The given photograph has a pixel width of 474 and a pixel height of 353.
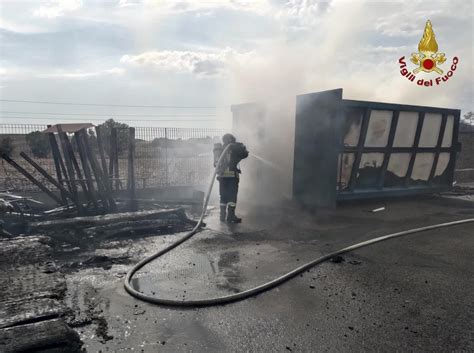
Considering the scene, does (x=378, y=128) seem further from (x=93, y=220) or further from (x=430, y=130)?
(x=93, y=220)

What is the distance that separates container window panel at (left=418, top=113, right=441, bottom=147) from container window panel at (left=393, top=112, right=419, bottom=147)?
34 centimetres

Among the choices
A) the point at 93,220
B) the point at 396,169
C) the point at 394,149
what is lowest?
the point at 93,220

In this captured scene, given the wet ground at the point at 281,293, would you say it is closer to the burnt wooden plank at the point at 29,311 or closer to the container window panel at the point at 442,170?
the burnt wooden plank at the point at 29,311

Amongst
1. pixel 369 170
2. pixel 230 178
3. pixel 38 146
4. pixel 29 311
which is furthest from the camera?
pixel 38 146

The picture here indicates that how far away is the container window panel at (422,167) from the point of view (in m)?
8.88

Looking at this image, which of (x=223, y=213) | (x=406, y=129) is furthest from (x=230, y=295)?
(x=406, y=129)

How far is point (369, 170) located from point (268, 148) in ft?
8.28

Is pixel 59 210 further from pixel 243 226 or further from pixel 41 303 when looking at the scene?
pixel 41 303

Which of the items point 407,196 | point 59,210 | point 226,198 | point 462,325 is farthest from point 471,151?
point 59,210

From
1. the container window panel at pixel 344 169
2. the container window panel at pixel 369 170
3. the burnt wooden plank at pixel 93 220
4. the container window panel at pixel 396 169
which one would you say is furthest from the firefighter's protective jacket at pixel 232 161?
the container window panel at pixel 396 169

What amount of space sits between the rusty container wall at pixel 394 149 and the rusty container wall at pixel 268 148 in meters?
1.67

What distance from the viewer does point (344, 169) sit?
25.2 ft

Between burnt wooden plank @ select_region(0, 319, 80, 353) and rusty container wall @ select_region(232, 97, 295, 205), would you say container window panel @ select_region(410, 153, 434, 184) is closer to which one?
rusty container wall @ select_region(232, 97, 295, 205)

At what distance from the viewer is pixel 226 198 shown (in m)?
6.86
